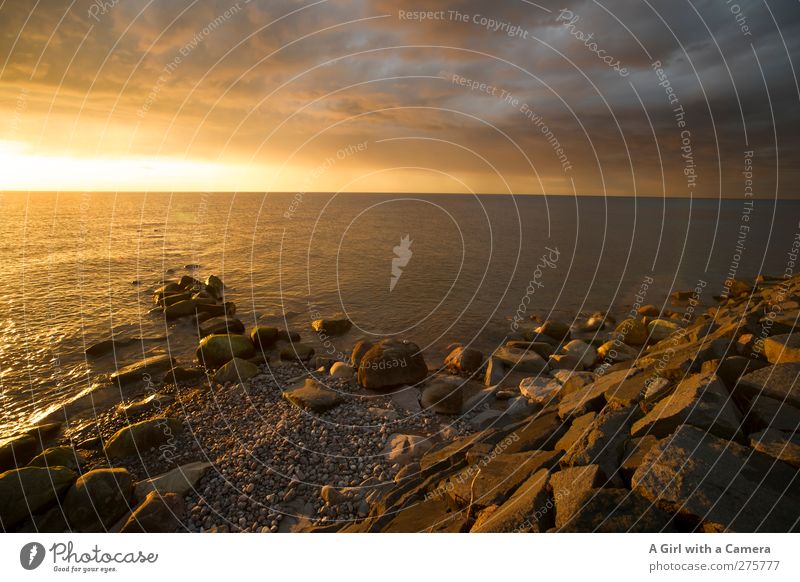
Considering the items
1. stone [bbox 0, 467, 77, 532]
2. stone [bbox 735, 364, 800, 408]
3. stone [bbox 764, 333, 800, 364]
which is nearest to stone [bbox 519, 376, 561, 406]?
stone [bbox 764, 333, 800, 364]

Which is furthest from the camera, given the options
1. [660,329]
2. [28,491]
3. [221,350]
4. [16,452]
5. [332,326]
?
[332,326]

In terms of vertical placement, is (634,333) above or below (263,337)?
above

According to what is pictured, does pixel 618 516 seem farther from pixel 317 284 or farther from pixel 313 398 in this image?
pixel 317 284

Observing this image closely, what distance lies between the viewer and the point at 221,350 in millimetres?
19969

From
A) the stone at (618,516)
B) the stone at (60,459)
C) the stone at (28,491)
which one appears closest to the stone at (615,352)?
the stone at (618,516)

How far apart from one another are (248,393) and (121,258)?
50116 mm

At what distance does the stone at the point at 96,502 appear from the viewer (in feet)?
31.9

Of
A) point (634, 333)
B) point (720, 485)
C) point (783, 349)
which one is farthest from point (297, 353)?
point (634, 333)

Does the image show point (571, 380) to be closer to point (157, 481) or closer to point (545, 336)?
point (545, 336)

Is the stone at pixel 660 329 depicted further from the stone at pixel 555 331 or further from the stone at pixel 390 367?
the stone at pixel 390 367

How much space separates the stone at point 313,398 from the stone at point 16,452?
869 cm

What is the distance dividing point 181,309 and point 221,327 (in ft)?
19.8

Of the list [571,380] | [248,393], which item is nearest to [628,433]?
[571,380]
